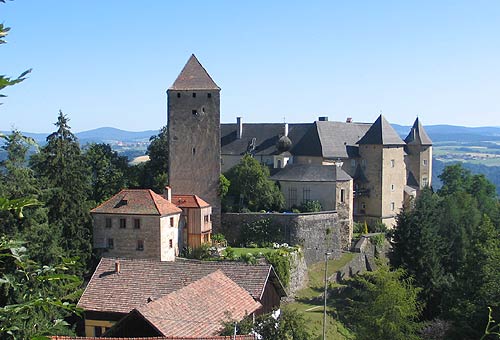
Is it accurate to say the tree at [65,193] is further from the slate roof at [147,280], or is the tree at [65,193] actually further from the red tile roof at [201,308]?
the red tile roof at [201,308]

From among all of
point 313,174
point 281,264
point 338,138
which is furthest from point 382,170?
point 281,264

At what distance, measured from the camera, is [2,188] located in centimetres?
3241

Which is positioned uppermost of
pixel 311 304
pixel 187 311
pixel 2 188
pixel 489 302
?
pixel 2 188


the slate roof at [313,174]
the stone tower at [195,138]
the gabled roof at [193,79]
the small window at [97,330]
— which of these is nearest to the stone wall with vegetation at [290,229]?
the stone tower at [195,138]

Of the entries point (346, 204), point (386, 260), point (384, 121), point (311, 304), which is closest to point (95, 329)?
point (311, 304)

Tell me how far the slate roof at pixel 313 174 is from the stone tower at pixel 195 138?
763 centimetres

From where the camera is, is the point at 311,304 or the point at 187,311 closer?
the point at 187,311

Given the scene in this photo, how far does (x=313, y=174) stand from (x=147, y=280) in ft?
77.0

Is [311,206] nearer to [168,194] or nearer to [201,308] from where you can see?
[168,194]

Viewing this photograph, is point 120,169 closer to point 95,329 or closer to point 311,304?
point 311,304

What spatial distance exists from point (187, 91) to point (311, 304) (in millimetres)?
17421

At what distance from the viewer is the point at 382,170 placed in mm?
57812

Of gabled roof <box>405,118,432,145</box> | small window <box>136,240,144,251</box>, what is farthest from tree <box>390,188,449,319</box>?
gabled roof <box>405,118,432,145</box>

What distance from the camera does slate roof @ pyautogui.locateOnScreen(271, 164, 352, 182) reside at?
49.9 meters
